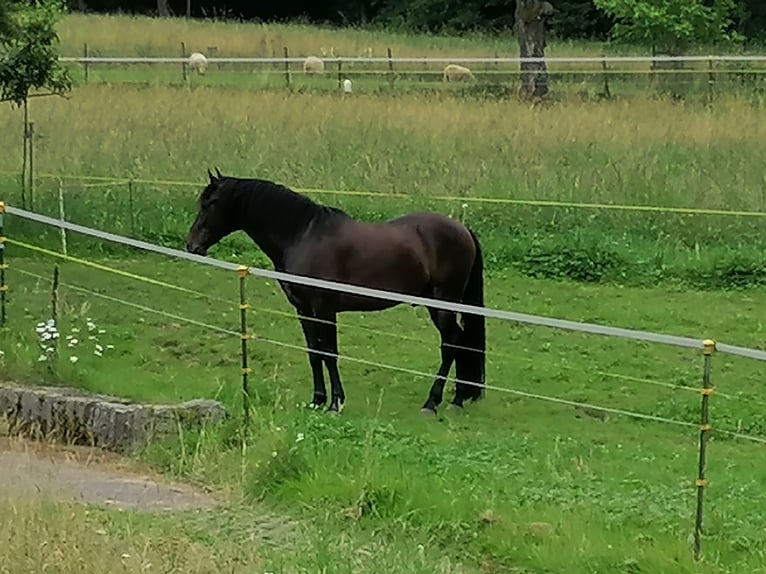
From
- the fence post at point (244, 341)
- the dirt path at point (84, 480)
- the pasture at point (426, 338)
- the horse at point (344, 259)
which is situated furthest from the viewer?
the horse at point (344, 259)

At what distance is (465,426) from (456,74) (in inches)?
944

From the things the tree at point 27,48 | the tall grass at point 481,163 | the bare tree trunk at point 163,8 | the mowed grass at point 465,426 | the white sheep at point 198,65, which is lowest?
the mowed grass at point 465,426

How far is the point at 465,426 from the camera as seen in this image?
8891 mm

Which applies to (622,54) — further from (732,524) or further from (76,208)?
(732,524)

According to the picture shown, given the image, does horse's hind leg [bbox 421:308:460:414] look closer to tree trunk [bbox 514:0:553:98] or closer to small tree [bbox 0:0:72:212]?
small tree [bbox 0:0:72:212]

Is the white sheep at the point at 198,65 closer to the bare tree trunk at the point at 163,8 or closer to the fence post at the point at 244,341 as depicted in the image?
the bare tree trunk at the point at 163,8

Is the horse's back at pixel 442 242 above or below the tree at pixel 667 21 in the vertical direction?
below

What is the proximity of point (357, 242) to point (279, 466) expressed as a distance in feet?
9.62

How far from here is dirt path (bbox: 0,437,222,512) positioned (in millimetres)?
6241

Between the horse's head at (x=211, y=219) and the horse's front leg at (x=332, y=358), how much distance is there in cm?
103

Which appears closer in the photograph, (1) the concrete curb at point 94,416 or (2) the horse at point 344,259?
(1) the concrete curb at point 94,416

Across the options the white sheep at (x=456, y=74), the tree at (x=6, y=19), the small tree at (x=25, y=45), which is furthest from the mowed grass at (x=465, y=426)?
the white sheep at (x=456, y=74)

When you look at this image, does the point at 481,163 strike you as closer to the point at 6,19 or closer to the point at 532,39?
the point at 6,19

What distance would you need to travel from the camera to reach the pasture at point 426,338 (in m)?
5.77
